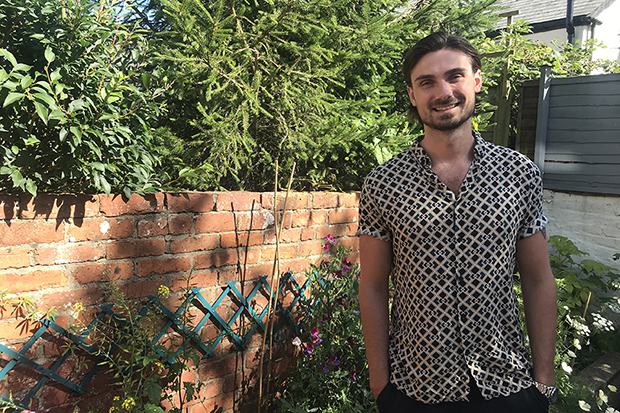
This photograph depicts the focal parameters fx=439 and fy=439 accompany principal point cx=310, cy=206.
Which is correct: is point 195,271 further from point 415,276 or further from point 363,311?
point 415,276

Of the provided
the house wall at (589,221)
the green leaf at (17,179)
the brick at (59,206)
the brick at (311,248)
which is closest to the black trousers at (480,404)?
the brick at (311,248)

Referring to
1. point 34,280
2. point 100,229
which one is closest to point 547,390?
point 100,229

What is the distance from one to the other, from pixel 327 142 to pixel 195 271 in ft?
4.06

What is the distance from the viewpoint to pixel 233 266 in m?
2.43

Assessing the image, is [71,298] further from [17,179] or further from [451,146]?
[451,146]

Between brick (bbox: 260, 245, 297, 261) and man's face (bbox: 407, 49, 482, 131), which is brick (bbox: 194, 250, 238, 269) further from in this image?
man's face (bbox: 407, 49, 482, 131)

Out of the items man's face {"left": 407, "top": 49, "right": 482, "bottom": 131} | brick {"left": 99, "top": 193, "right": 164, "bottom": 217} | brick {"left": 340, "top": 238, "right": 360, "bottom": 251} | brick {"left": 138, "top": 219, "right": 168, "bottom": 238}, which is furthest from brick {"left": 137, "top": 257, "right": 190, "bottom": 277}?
man's face {"left": 407, "top": 49, "right": 482, "bottom": 131}

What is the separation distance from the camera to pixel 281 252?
8.74ft

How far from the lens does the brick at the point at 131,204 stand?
192 cm

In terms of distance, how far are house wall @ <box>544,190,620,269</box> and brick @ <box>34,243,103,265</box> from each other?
4.58 meters

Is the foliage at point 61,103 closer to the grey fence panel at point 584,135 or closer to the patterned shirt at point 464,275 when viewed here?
the patterned shirt at point 464,275

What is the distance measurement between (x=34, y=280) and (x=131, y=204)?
1.59ft

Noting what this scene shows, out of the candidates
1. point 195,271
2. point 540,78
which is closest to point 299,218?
point 195,271

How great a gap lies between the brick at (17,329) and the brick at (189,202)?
742 millimetres
